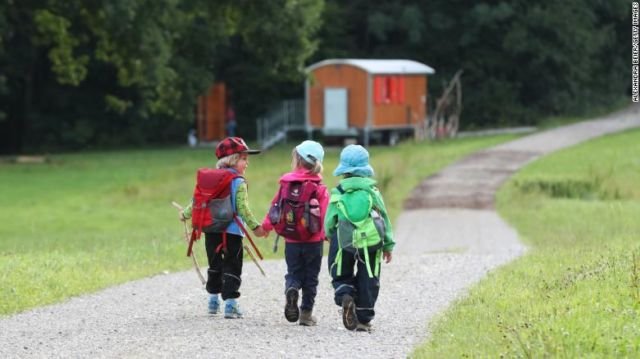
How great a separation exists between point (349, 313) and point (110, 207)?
19700 mm

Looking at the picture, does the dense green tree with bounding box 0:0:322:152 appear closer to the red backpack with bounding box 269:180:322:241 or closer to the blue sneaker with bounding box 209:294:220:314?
the blue sneaker with bounding box 209:294:220:314

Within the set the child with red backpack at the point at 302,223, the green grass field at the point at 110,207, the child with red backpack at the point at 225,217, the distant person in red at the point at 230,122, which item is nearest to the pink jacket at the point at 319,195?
the child with red backpack at the point at 302,223

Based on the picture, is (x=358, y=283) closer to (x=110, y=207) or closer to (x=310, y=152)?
(x=310, y=152)

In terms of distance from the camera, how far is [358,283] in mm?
10648

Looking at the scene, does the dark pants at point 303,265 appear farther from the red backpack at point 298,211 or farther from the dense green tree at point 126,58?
the dense green tree at point 126,58

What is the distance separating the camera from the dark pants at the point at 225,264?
1138 cm

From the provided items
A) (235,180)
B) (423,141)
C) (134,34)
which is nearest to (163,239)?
(235,180)

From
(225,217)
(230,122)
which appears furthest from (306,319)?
(230,122)

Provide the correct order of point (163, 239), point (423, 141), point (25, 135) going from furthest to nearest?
point (25, 135)
point (423, 141)
point (163, 239)

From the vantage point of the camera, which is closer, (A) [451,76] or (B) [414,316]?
(B) [414,316]

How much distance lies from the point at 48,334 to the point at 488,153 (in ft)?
99.9

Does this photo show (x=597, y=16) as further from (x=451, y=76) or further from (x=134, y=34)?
(x=134, y=34)

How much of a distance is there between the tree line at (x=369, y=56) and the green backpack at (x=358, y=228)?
34775 millimetres

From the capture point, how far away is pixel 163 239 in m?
20.8
